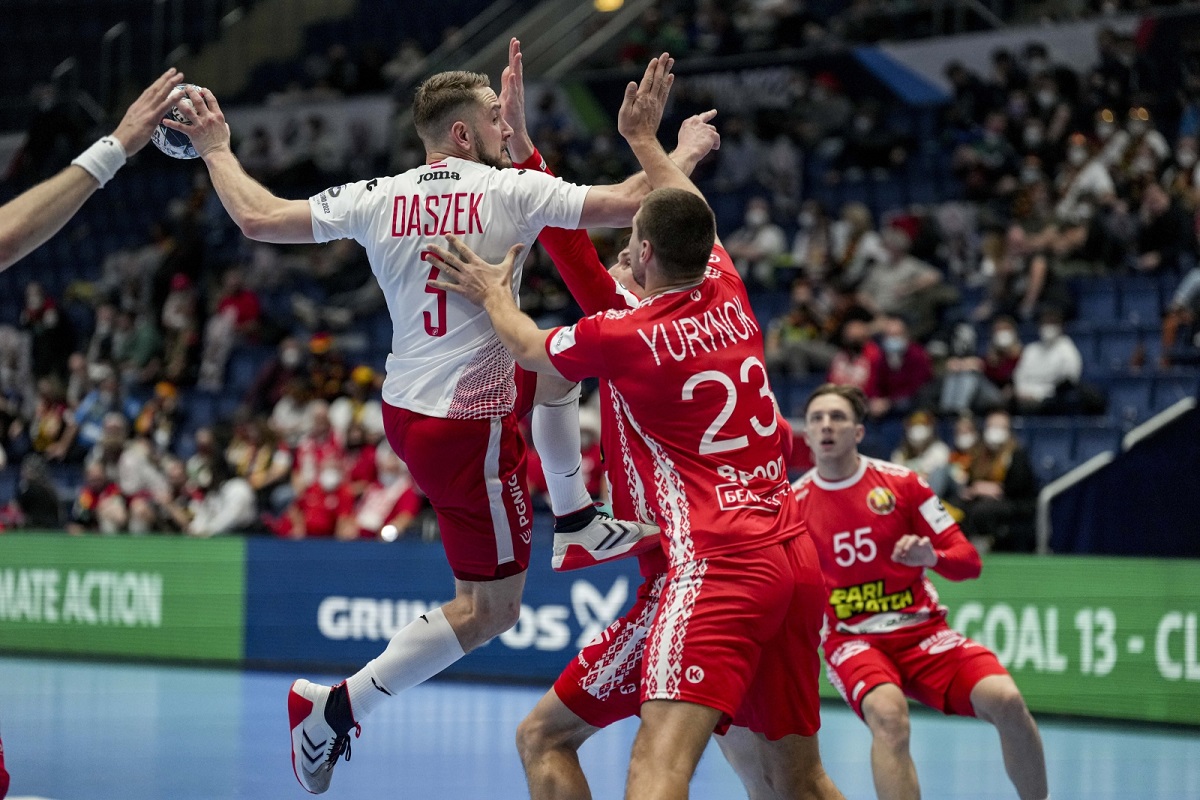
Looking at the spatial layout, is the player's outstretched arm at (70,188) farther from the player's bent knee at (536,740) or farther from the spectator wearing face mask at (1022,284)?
the spectator wearing face mask at (1022,284)

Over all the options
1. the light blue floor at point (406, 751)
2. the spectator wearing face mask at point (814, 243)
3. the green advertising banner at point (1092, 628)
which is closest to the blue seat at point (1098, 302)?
the spectator wearing face mask at point (814, 243)

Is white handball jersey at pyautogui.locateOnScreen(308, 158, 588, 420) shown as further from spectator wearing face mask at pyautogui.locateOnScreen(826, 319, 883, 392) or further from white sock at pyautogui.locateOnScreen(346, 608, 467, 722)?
spectator wearing face mask at pyautogui.locateOnScreen(826, 319, 883, 392)

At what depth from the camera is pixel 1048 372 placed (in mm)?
13492

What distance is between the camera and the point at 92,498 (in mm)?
16656

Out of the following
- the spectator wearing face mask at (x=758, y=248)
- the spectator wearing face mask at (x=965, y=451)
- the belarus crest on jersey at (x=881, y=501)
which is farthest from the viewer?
the spectator wearing face mask at (x=758, y=248)

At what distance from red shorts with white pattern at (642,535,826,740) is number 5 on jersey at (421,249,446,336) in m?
1.27

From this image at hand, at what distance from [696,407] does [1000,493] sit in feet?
26.2

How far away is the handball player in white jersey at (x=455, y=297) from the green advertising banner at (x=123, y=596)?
8660 mm

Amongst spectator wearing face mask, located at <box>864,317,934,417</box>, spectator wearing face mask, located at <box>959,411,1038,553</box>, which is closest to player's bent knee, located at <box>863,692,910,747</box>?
spectator wearing face mask, located at <box>959,411,1038,553</box>

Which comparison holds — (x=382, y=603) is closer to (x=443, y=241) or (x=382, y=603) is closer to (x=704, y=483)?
(x=443, y=241)

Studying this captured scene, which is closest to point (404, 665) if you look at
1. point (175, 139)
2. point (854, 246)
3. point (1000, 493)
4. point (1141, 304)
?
point (175, 139)

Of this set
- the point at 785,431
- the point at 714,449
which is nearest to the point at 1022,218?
the point at 785,431

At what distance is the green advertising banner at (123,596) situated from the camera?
14.1 metres

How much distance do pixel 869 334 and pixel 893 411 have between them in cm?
104
